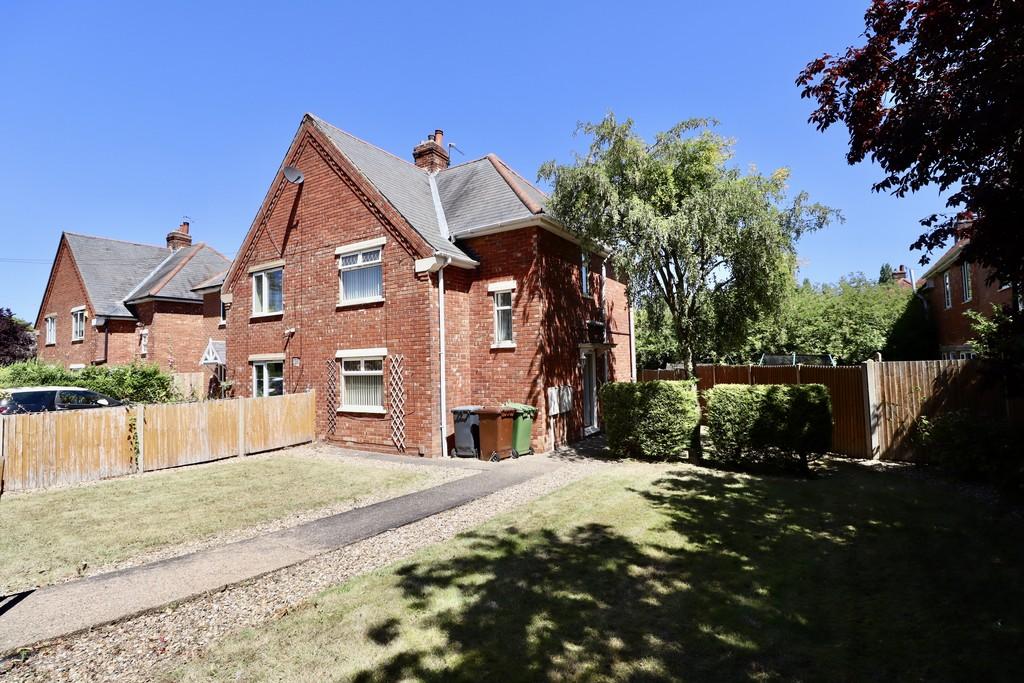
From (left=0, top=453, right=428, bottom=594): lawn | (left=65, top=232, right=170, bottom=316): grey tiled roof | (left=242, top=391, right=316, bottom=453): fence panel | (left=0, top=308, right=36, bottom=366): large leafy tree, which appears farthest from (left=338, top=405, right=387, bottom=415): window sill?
(left=0, top=308, right=36, bottom=366): large leafy tree

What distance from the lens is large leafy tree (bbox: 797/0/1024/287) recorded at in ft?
19.5

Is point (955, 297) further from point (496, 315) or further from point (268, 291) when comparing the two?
point (268, 291)

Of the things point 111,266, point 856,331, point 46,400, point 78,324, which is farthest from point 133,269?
point 856,331

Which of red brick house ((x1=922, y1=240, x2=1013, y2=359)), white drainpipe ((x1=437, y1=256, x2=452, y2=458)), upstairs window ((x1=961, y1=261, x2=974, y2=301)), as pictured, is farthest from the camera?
upstairs window ((x1=961, y1=261, x2=974, y2=301))

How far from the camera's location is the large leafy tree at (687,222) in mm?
11219

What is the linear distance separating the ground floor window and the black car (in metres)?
6.98

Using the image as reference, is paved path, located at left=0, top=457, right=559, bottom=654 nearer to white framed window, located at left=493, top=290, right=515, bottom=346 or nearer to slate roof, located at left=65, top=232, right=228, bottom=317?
white framed window, located at left=493, top=290, right=515, bottom=346

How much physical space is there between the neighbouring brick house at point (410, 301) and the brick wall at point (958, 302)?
13624 millimetres

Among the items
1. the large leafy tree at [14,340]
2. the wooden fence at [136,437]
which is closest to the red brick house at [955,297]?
the wooden fence at [136,437]

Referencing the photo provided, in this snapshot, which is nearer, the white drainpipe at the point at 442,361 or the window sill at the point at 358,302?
the white drainpipe at the point at 442,361

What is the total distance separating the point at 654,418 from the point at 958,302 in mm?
21368

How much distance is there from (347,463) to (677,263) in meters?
9.82

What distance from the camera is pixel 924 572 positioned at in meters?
5.44

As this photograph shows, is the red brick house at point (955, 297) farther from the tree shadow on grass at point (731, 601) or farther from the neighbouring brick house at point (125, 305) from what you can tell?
the neighbouring brick house at point (125, 305)
